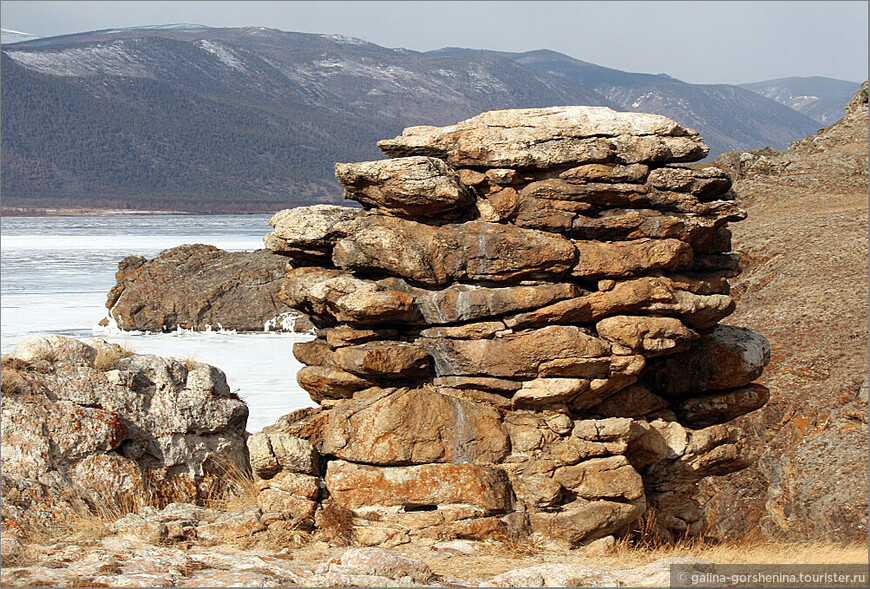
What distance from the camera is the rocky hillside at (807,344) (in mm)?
15422

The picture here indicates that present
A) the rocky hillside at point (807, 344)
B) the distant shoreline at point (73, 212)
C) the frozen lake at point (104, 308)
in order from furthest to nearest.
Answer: the distant shoreline at point (73, 212) → the frozen lake at point (104, 308) → the rocky hillside at point (807, 344)

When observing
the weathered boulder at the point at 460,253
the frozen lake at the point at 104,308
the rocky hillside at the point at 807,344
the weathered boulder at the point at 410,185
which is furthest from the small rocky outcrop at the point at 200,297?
the weathered boulder at the point at 460,253

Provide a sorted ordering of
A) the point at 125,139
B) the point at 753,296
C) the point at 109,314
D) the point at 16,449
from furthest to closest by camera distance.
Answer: the point at 125,139, the point at 109,314, the point at 753,296, the point at 16,449

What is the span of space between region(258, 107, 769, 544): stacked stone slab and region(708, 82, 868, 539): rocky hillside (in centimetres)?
484

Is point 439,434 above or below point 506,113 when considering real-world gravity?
below

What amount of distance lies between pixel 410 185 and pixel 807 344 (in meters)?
12.7

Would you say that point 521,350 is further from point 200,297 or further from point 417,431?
point 200,297

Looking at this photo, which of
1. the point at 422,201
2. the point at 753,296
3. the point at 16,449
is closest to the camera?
the point at 16,449

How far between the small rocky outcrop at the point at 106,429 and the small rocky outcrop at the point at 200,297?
25339 millimetres

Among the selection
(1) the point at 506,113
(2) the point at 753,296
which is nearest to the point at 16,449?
(1) the point at 506,113

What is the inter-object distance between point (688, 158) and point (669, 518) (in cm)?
443

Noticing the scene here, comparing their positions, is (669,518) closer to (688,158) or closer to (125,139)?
(688,158)

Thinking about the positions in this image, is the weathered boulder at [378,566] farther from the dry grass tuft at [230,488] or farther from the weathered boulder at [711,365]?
the weathered boulder at [711,365]

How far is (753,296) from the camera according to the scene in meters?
24.5
